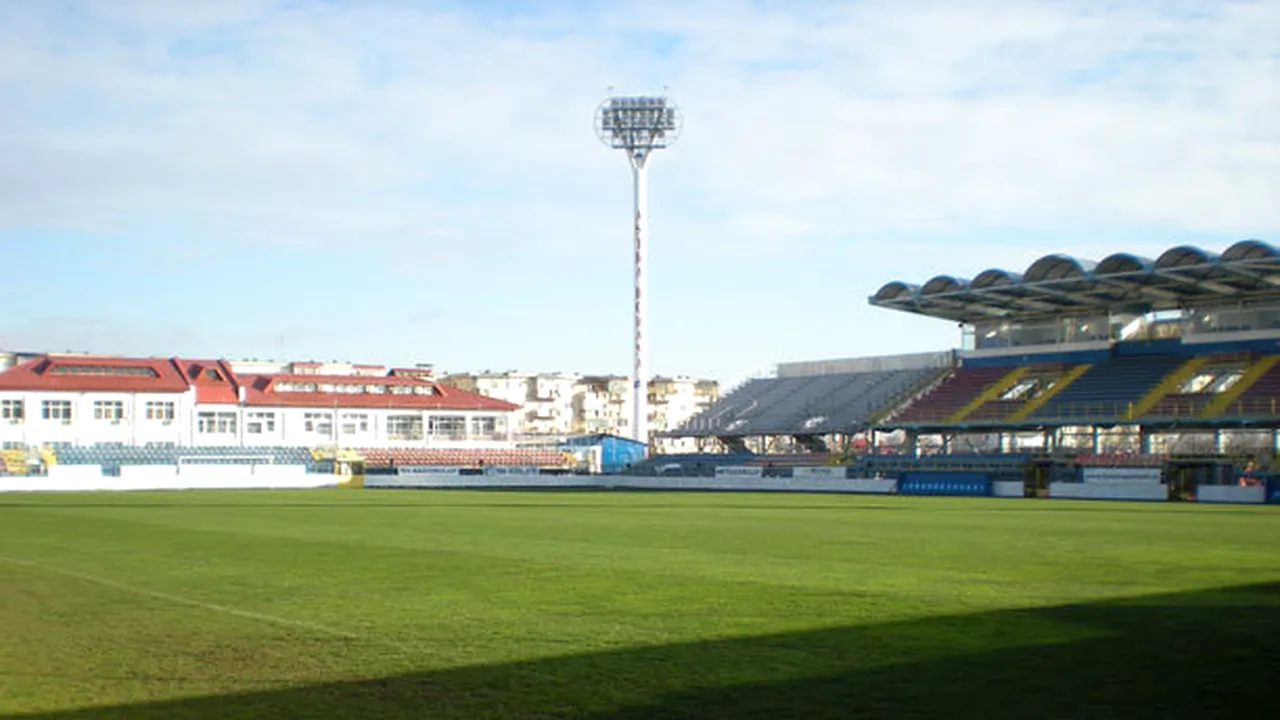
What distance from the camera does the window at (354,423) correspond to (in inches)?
3957

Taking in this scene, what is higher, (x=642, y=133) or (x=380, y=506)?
(x=642, y=133)

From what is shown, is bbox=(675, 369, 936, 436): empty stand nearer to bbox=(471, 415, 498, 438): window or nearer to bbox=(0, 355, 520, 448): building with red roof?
bbox=(471, 415, 498, 438): window

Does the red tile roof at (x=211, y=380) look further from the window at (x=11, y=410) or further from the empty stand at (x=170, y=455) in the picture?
the window at (x=11, y=410)

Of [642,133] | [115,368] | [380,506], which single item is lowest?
[380,506]

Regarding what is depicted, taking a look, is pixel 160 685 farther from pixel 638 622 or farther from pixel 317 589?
pixel 317 589

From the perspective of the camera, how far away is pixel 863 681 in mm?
11891

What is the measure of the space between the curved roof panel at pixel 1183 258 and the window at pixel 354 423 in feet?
194

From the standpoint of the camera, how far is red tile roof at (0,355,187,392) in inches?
3482

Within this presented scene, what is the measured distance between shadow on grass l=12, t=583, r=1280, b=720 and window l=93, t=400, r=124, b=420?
278 ft

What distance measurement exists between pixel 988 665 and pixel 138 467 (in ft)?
227

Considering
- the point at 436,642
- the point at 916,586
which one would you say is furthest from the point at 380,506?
the point at 436,642

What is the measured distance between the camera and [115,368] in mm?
94000

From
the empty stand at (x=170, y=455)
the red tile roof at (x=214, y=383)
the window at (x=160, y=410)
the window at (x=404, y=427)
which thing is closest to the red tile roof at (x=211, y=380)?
the red tile roof at (x=214, y=383)

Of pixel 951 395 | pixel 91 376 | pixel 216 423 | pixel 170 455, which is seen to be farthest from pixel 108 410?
pixel 951 395
